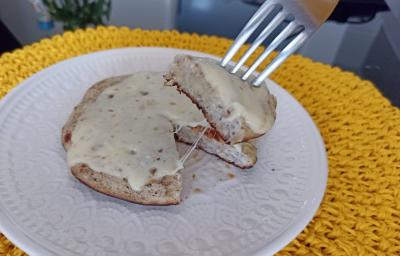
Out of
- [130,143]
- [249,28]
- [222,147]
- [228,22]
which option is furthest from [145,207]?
[228,22]

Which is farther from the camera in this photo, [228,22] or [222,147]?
[228,22]

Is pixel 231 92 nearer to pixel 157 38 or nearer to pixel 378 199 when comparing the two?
pixel 378 199

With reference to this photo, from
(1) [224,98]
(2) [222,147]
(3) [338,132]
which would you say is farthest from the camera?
(3) [338,132]

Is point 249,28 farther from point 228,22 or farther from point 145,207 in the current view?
point 228,22

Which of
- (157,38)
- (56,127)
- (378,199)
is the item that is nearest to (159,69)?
(157,38)

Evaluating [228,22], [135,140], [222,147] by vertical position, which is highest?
[135,140]

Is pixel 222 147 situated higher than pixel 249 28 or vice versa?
pixel 249 28

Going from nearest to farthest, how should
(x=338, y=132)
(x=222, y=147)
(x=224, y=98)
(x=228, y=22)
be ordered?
(x=224, y=98)
(x=222, y=147)
(x=338, y=132)
(x=228, y=22)

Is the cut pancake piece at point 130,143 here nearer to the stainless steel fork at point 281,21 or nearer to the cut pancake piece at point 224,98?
the cut pancake piece at point 224,98
